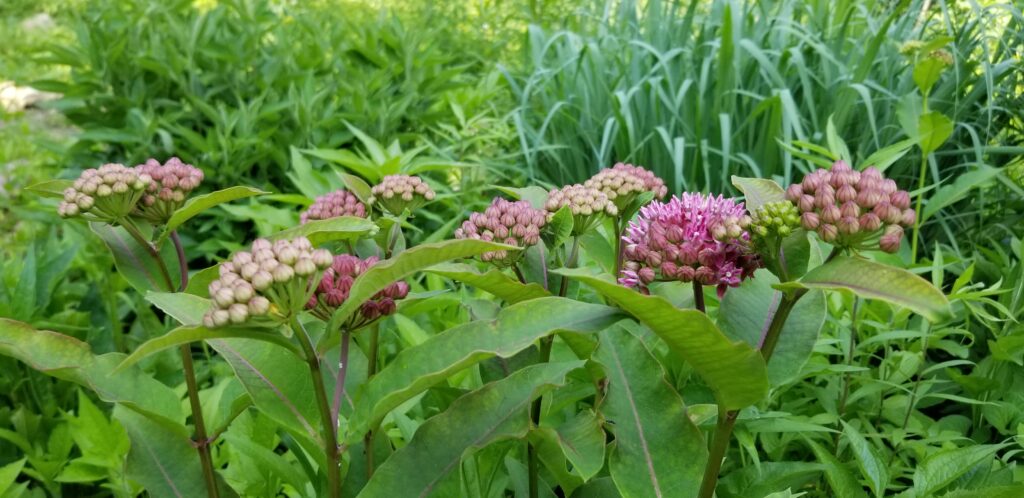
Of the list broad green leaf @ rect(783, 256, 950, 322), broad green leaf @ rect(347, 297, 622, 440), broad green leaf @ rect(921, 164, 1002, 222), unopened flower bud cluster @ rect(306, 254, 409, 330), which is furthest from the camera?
broad green leaf @ rect(921, 164, 1002, 222)

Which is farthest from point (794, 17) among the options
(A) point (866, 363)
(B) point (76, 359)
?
(B) point (76, 359)

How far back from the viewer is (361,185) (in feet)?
4.84

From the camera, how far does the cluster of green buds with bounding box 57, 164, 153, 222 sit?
1.15 m

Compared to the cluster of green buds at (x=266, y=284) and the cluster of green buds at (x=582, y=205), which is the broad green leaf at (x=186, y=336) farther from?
the cluster of green buds at (x=582, y=205)

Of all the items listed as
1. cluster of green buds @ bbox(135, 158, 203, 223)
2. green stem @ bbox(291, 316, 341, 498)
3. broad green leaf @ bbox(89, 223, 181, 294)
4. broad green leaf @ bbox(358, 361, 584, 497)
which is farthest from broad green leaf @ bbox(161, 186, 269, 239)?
broad green leaf @ bbox(358, 361, 584, 497)

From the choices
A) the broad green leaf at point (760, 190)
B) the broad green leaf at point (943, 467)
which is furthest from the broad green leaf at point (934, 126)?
the broad green leaf at point (760, 190)

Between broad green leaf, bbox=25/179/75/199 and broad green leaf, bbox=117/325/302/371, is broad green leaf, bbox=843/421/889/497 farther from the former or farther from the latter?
broad green leaf, bbox=25/179/75/199

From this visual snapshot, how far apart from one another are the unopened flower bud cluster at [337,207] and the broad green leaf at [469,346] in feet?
1.62

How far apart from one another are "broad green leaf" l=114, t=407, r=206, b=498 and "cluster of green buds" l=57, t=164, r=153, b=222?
0.99ft

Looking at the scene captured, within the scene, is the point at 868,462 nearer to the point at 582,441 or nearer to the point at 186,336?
the point at 582,441

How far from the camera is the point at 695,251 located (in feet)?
3.35

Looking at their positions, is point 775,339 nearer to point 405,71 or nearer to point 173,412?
point 173,412

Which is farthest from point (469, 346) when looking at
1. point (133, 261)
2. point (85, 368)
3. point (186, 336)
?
point (133, 261)

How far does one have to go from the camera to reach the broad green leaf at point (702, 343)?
83 cm
